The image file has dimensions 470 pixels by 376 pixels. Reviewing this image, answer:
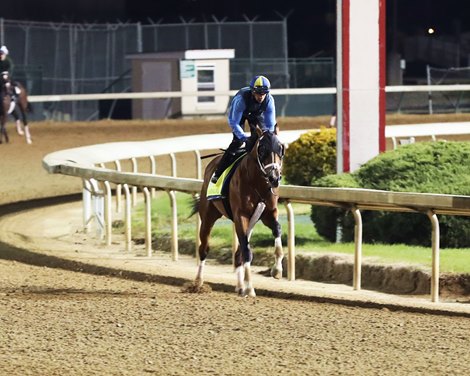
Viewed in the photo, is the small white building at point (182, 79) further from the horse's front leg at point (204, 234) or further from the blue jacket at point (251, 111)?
the blue jacket at point (251, 111)

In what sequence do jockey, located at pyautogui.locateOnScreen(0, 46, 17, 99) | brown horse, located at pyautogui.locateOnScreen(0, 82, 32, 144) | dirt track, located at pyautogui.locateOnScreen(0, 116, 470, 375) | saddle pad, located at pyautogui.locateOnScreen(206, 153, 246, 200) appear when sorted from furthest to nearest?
brown horse, located at pyautogui.locateOnScreen(0, 82, 32, 144) < jockey, located at pyautogui.locateOnScreen(0, 46, 17, 99) < saddle pad, located at pyautogui.locateOnScreen(206, 153, 246, 200) < dirt track, located at pyautogui.locateOnScreen(0, 116, 470, 375)

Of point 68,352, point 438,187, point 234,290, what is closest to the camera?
point 68,352

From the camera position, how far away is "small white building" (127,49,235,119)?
3181cm

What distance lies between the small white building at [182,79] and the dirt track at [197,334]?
2119 centimetres

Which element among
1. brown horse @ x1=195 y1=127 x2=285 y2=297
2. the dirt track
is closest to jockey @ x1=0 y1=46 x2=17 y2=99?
the dirt track

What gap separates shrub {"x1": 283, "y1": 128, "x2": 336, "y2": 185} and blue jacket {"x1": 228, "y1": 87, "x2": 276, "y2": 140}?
5.01 metres

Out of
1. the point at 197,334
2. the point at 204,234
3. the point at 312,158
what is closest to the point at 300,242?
the point at 204,234

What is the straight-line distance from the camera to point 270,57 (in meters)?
33.4

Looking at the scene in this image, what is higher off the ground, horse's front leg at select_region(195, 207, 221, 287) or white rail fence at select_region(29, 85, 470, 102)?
white rail fence at select_region(29, 85, 470, 102)

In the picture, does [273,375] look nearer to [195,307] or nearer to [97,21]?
[195,307]

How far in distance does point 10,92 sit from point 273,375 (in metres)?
19.2

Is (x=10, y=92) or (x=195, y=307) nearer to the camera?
(x=195, y=307)

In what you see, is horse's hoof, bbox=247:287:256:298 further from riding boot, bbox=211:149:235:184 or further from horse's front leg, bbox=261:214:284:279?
riding boot, bbox=211:149:235:184

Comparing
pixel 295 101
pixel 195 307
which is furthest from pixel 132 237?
pixel 295 101
